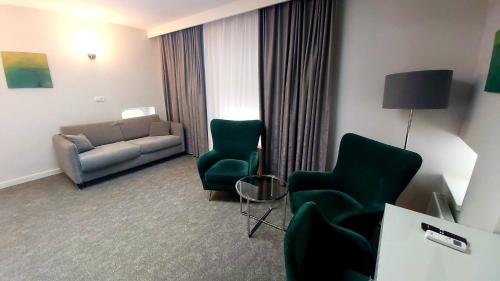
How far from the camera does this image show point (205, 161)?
108 inches

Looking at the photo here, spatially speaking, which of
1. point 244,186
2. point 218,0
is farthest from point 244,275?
point 218,0

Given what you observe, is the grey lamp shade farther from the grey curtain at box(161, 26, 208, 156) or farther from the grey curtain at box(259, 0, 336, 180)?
the grey curtain at box(161, 26, 208, 156)

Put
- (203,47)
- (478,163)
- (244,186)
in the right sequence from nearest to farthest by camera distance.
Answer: (478,163)
(244,186)
(203,47)

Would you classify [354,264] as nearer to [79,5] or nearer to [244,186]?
[244,186]

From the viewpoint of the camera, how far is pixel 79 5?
2.96m

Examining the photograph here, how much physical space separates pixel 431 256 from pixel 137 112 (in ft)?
15.6

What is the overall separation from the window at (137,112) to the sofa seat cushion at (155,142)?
711 mm

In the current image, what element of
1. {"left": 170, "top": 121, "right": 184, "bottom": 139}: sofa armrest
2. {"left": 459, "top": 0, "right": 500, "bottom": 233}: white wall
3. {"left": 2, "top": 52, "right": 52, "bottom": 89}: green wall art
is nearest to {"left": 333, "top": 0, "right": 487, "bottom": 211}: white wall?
{"left": 459, "top": 0, "right": 500, "bottom": 233}: white wall

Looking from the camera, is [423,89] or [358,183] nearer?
[423,89]

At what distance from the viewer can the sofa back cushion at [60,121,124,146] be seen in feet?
11.0

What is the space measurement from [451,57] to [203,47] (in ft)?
10.6

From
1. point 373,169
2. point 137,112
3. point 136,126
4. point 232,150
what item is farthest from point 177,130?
point 373,169

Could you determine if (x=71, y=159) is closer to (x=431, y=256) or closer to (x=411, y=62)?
(x=431, y=256)

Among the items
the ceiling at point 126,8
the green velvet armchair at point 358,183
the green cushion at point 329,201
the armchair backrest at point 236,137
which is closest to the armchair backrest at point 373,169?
the green velvet armchair at point 358,183
